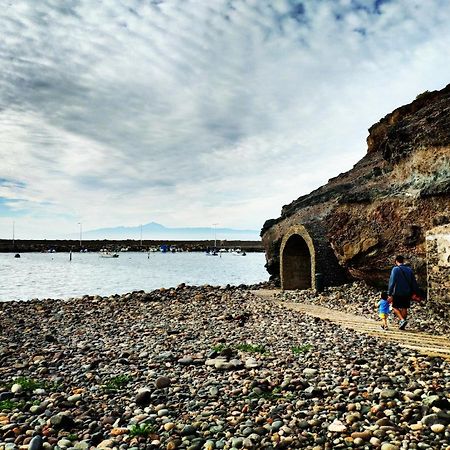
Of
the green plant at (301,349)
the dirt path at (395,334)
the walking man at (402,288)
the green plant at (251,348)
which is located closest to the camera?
the dirt path at (395,334)

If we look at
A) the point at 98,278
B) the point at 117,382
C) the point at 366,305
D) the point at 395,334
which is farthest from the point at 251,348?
the point at 98,278

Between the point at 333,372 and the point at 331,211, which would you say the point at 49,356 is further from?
the point at 331,211

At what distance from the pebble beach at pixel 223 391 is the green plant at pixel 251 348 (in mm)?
31

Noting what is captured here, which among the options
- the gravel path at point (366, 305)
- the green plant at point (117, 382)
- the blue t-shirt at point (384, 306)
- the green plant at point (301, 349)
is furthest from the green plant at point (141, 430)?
the gravel path at point (366, 305)

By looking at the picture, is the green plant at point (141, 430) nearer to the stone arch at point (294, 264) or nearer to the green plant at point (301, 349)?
Result: the green plant at point (301, 349)

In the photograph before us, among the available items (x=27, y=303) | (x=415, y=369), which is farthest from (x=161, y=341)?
(x=27, y=303)

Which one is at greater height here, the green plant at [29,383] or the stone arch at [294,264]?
the stone arch at [294,264]

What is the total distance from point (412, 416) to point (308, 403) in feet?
5.26

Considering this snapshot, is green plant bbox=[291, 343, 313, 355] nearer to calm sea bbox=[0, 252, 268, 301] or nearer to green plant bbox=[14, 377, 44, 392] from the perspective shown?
green plant bbox=[14, 377, 44, 392]

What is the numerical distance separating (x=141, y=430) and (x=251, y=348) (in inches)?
189

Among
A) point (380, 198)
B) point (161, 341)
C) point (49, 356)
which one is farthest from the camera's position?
point (380, 198)

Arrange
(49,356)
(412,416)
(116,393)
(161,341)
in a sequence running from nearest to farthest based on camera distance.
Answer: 1. (412,416)
2. (116,393)
3. (49,356)
4. (161,341)

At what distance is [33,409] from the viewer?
7.25 m

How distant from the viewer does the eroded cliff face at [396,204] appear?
17.5 meters
